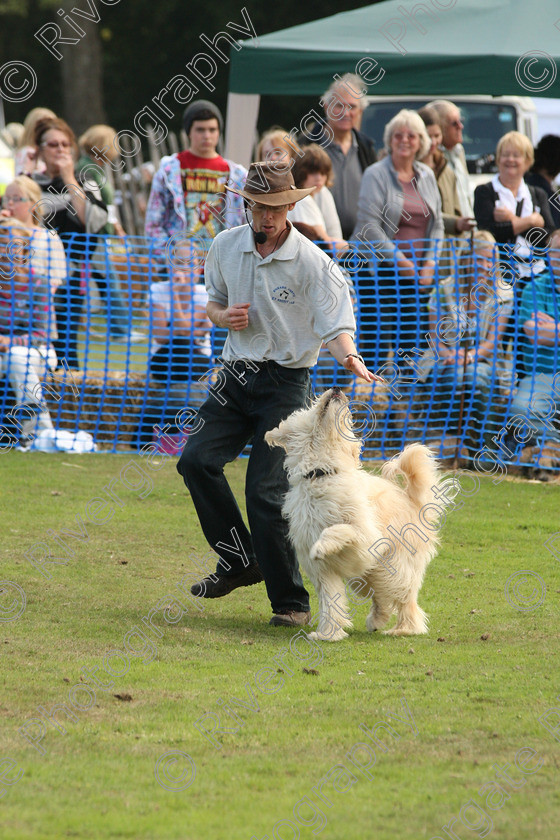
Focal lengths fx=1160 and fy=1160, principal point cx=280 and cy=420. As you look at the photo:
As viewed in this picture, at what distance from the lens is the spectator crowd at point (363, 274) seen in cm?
1002

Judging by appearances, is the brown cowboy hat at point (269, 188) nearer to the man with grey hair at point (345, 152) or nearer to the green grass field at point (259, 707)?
the green grass field at point (259, 707)

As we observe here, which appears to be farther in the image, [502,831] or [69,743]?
[69,743]

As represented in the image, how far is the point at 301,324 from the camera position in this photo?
5.91 m

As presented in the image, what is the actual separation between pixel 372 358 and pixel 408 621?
498 centimetres

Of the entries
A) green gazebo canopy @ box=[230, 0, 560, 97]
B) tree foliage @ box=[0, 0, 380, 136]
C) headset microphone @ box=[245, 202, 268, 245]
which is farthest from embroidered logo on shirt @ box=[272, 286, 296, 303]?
tree foliage @ box=[0, 0, 380, 136]

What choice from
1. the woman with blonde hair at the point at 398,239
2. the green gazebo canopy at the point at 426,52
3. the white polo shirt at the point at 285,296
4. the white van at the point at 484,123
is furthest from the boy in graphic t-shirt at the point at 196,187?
the white van at the point at 484,123

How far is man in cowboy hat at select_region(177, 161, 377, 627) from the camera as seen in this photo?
5770 mm

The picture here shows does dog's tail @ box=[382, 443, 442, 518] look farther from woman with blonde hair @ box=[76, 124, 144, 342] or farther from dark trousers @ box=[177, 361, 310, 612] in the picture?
woman with blonde hair @ box=[76, 124, 144, 342]

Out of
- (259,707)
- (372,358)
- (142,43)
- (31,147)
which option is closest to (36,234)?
(31,147)

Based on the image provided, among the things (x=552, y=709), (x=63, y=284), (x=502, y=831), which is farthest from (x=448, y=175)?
(x=502, y=831)

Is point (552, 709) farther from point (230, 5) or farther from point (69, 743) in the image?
point (230, 5)

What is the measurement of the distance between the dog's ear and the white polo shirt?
0.38m

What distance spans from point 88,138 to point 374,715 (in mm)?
9637

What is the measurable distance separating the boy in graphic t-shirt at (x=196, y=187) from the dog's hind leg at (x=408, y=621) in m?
5.48
